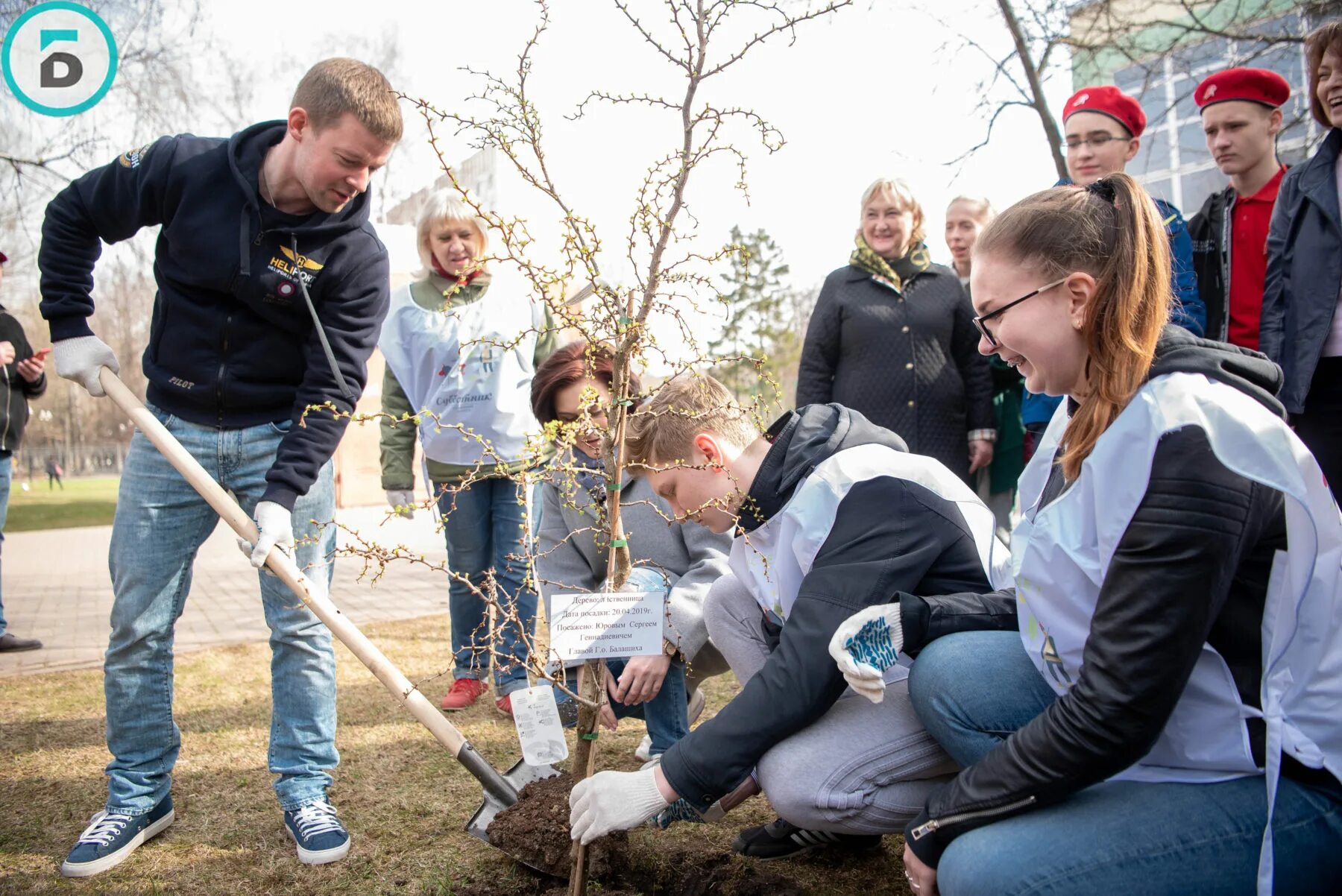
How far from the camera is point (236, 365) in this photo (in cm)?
259

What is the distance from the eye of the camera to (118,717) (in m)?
2.50

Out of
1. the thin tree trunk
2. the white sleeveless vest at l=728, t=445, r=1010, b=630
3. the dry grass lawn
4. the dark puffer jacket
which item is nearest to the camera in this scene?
the white sleeveless vest at l=728, t=445, r=1010, b=630

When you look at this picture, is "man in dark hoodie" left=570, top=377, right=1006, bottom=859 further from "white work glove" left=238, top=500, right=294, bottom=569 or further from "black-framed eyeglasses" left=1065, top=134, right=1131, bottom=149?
"black-framed eyeglasses" left=1065, top=134, right=1131, bottom=149

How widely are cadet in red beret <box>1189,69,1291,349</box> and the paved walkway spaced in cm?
309

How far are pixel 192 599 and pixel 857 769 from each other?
19.4 feet

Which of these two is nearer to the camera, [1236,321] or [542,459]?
[542,459]

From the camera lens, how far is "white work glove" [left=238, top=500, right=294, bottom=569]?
2404 mm

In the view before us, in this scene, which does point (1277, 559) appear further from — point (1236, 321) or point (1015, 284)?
point (1236, 321)

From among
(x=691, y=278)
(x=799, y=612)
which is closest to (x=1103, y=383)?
(x=799, y=612)

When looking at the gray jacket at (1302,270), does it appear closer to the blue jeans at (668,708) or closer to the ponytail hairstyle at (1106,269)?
the ponytail hairstyle at (1106,269)

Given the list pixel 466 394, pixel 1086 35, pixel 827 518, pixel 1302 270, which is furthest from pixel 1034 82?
pixel 827 518

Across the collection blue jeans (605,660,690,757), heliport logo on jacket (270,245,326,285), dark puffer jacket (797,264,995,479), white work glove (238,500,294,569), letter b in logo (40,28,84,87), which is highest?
letter b in logo (40,28,84,87)

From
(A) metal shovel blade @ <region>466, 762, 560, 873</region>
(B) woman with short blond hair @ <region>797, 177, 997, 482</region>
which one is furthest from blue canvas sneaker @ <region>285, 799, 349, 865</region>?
(B) woman with short blond hair @ <region>797, 177, 997, 482</region>

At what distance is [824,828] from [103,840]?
1.79 metres
